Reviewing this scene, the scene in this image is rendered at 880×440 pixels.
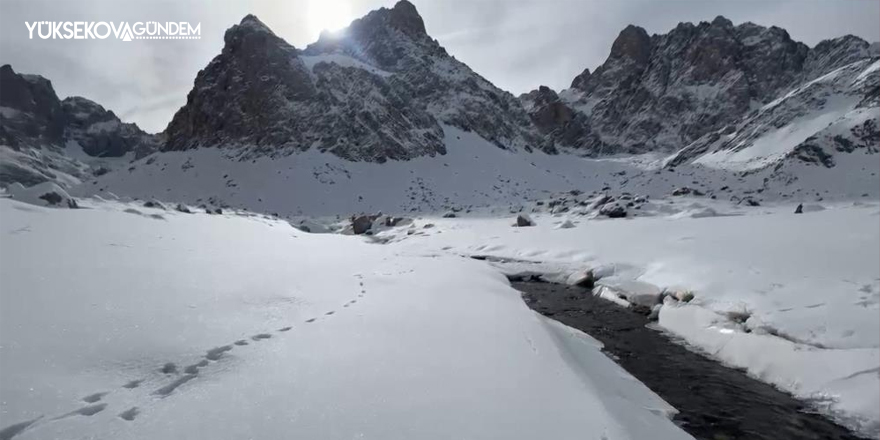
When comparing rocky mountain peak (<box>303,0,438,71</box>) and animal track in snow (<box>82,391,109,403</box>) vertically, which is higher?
rocky mountain peak (<box>303,0,438,71</box>)

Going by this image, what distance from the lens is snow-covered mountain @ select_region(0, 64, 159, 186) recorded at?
368ft

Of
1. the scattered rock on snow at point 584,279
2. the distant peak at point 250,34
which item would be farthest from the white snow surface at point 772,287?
the distant peak at point 250,34

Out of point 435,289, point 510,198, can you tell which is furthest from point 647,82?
point 435,289

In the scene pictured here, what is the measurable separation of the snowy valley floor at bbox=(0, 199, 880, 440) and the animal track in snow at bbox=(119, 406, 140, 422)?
0.01 metres

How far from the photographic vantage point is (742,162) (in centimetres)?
4716

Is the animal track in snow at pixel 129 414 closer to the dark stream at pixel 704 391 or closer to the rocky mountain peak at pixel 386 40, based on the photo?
the dark stream at pixel 704 391

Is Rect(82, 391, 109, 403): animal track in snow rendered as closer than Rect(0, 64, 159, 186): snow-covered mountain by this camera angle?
Yes

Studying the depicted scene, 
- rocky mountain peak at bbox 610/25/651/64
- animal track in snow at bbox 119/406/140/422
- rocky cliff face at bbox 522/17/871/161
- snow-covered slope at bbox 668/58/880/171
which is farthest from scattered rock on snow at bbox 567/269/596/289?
rocky mountain peak at bbox 610/25/651/64

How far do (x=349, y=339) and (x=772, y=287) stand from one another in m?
8.27

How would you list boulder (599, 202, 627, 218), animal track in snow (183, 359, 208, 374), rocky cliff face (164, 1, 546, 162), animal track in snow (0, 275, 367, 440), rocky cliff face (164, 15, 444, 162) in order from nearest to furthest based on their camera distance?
1. animal track in snow (0, 275, 367, 440)
2. animal track in snow (183, 359, 208, 374)
3. boulder (599, 202, 627, 218)
4. rocky cliff face (164, 15, 444, 162)
5. rocky cliff face (164, 1, 546, 162)

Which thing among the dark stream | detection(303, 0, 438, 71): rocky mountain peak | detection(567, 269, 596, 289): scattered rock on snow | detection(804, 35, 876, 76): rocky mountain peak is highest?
detection(303, 0, 438, 71): rocky mountain peak

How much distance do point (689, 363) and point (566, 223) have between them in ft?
46.5

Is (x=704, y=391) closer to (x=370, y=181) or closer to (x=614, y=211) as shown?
(x=614, y=211)

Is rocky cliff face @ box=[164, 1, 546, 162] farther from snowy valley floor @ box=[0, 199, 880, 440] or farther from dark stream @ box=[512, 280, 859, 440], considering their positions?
dark stream @ box=[512, 280, 859, 440]
